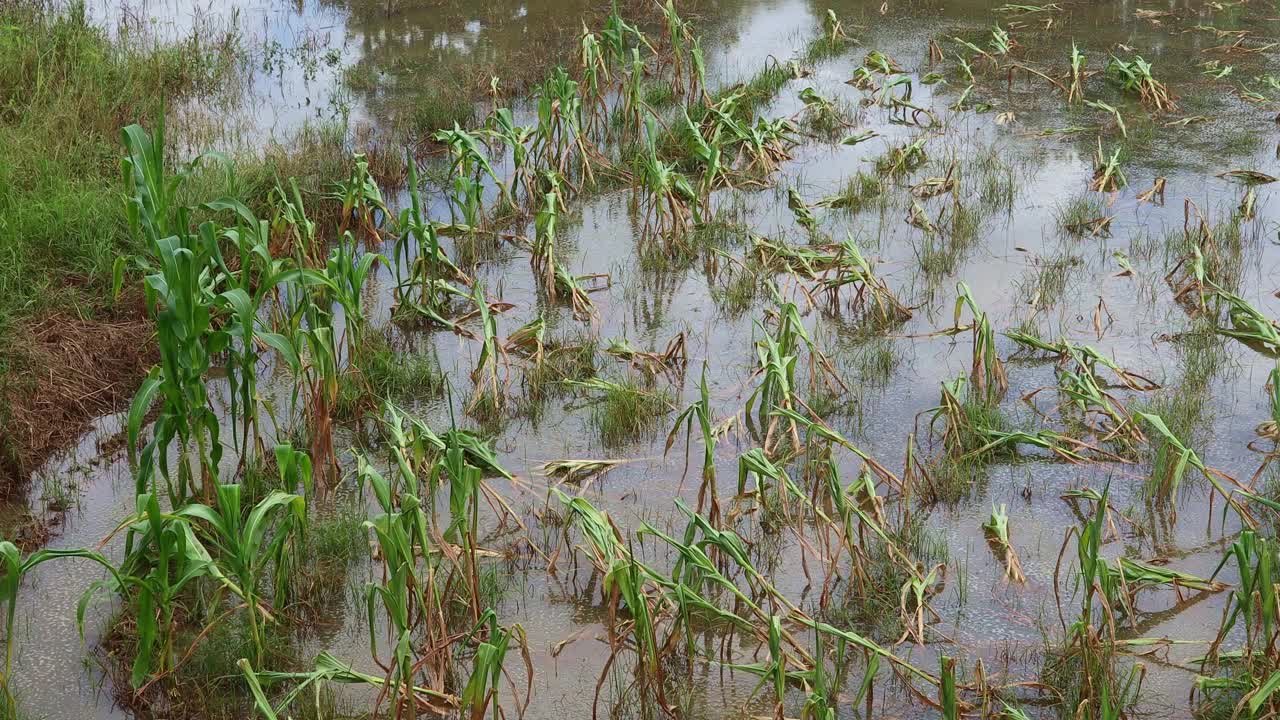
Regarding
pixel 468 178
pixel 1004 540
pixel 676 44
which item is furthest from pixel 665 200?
pixel 1004 540

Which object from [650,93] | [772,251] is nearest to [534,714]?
[772,251]

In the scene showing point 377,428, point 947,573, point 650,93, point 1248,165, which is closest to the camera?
point 947,573

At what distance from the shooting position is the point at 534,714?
3.21 m

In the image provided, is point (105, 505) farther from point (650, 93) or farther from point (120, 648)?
point (650, 93)

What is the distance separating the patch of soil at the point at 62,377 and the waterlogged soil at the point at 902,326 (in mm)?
101

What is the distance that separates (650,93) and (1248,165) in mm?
3594

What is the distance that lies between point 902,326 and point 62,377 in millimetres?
3398

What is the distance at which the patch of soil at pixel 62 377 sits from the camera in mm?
4289

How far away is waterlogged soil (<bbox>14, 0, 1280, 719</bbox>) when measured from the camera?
3.50 m

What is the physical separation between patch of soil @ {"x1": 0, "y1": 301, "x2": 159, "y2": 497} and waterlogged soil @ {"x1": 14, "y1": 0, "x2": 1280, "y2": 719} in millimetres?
101

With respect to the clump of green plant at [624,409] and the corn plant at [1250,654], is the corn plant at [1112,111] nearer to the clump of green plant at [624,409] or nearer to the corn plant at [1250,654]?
the clump of green plant at [624,409]

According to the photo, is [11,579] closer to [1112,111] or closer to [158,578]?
[158,578]

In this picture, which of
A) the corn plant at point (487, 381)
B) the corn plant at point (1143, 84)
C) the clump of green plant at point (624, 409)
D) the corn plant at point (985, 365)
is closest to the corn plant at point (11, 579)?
the corn plant at point (487, 381)

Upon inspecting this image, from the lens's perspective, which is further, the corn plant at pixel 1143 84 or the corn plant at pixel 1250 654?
the corn plant at pixel 1143 84
